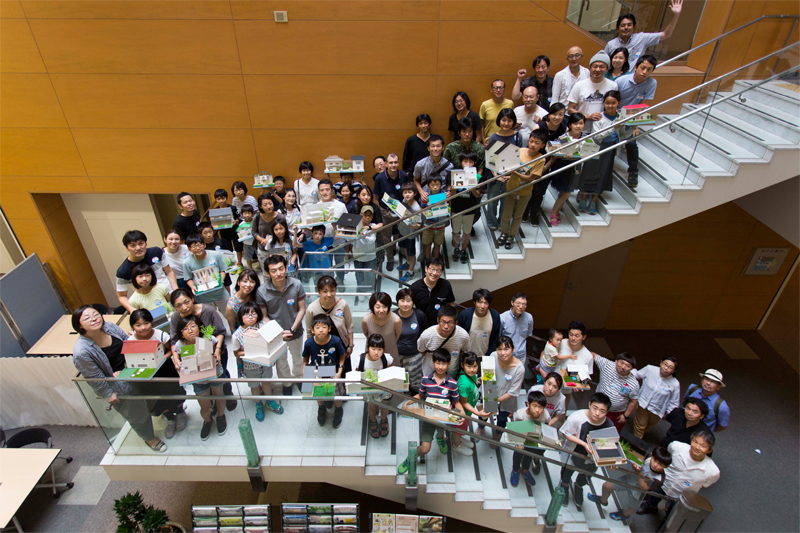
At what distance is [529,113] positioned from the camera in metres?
6.05

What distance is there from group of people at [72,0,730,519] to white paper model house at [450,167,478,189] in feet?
0.42

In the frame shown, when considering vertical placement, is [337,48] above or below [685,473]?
above

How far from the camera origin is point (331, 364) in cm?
439

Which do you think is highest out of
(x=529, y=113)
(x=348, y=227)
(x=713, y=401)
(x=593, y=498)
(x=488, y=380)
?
(x=529, y=113)

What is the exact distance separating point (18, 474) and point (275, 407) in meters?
4.00

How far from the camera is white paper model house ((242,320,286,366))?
13.1 feet

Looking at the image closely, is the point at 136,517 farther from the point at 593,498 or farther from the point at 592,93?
the point at 592,93

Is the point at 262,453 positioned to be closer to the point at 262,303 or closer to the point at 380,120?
the point at 262,303

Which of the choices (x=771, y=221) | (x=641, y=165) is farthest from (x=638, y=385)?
(x=771, y=221)

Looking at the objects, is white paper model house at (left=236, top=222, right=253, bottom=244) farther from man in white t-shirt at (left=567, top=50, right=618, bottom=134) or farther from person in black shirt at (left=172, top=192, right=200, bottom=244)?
man in white t-shirt at (left=567, top=50, right=618, bottom=134)

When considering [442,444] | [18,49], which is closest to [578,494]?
[442,444]

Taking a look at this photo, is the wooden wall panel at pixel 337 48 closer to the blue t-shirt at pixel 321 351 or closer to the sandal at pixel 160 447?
the blue t-shirt at pixel 321 351

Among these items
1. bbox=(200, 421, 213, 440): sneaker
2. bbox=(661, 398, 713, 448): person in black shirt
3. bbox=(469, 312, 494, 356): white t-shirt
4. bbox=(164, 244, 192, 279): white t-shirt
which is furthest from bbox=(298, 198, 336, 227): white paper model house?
bbox=(661, 398, 713, 448): person in black shirt

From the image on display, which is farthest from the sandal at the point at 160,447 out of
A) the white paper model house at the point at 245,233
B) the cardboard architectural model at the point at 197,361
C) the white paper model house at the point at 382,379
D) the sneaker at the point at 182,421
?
the white paper model house at the point at 245,233
